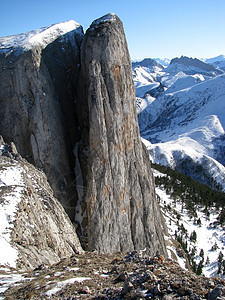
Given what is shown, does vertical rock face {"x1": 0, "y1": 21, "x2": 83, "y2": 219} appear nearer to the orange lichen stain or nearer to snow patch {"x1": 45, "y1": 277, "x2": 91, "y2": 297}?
the orange lichen stain

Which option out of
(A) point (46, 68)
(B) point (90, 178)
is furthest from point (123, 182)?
(A) point (46, 68)

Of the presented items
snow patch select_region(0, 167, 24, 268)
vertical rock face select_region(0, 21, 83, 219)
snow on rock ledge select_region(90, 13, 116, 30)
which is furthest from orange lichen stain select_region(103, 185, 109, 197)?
snow on rock ledge select_region(90, 13, 116, 30)

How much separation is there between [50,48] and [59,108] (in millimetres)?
5324

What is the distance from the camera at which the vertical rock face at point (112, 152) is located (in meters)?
19.6

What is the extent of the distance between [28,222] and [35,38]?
53.7ft

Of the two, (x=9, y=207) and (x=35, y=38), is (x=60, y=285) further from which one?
(x=35, y=38)

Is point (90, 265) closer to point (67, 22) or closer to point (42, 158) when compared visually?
point (42, 158)

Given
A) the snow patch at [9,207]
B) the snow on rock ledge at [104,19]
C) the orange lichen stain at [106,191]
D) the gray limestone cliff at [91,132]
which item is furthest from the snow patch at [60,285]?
the snow on rock ledge at [104,19]

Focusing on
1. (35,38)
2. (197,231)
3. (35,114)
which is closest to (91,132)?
(35,114)

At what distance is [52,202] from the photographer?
51.1 feet

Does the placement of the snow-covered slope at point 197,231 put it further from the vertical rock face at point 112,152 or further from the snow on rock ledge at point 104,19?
the snow on rock ledge at point 104,19

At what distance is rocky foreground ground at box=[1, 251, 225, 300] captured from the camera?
5.99m

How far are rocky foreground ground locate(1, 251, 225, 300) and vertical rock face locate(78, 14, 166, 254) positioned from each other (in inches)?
361

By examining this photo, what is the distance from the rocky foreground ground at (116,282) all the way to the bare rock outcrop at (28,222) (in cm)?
191
